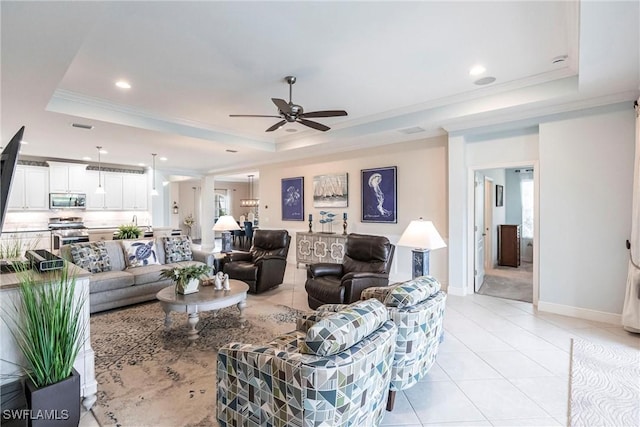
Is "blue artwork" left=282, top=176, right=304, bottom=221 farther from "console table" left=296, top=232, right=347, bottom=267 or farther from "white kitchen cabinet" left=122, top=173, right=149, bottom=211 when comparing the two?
"white kitchen cabinet" left=122, top=173, right=149, bottom=211

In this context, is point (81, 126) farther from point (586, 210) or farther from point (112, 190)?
point (586, 210)

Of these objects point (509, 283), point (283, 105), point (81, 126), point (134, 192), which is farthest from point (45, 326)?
point (134, 192)

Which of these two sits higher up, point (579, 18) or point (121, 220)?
point (579, 18)

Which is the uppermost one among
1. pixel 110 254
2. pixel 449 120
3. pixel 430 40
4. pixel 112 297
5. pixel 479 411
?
pixel 430 40

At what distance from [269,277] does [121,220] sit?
6.59 m

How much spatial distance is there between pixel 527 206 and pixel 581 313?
184 inches

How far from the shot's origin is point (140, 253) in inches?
189

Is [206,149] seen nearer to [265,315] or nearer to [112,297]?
[112,297]

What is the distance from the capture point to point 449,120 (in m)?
4.52

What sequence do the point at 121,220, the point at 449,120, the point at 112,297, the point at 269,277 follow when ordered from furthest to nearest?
1. the point at 121,220
2. the point at 269,277
3. the point at 449,120
4. the point at 112,297

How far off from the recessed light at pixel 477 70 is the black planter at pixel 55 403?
14.2 ft

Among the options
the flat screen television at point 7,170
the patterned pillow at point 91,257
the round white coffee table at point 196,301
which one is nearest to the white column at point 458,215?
the round white coffee table at point 196,301

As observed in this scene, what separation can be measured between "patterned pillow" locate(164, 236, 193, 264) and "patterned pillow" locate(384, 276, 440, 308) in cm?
401

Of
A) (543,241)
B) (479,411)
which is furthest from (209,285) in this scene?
(543,241)
